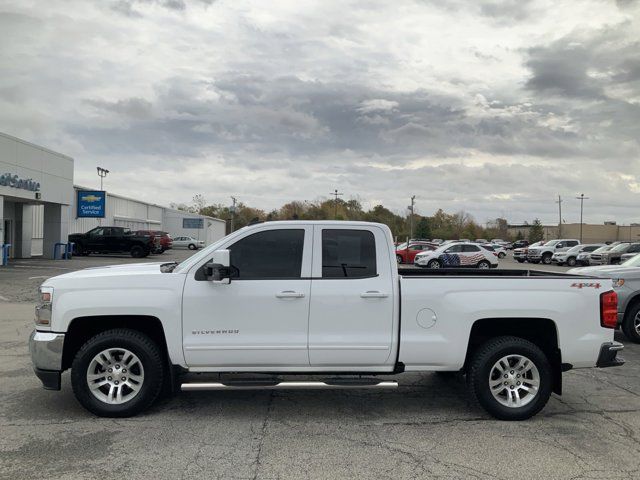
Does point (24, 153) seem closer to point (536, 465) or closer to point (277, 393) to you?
point (277, 393)

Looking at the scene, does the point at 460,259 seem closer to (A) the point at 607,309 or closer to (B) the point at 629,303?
(B) the point at 629,303

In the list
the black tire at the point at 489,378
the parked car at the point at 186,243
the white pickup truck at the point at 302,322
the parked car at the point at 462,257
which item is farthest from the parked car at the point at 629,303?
the parked car at the point at 186,243

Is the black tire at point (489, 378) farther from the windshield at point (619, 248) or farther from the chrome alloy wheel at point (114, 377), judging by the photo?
the windshield at point (619, 248)

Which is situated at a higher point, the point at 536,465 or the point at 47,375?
the point at 47,375

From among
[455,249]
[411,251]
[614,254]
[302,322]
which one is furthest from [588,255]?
[302,322]

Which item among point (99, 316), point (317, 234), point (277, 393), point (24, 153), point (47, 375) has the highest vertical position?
point (24, 153)

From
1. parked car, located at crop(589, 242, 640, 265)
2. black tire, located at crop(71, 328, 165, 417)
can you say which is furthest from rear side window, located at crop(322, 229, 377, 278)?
parked car, located at crop(589, 242, 640, 265)

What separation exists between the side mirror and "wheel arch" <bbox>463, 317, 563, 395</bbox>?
7.88 ft

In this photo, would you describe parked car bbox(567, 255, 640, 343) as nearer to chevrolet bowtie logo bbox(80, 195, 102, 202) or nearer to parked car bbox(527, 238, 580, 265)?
parked car bbox(527, 238, 580, 265)

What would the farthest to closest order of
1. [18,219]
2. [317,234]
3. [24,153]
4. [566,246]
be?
[566,246], [18,219], [24,153], [317,234]

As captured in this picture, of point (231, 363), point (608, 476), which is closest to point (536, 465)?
point (608, 476)

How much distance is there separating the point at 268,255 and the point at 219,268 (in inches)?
21.0

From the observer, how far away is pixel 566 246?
1566 inches

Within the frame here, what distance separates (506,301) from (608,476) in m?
1.66
